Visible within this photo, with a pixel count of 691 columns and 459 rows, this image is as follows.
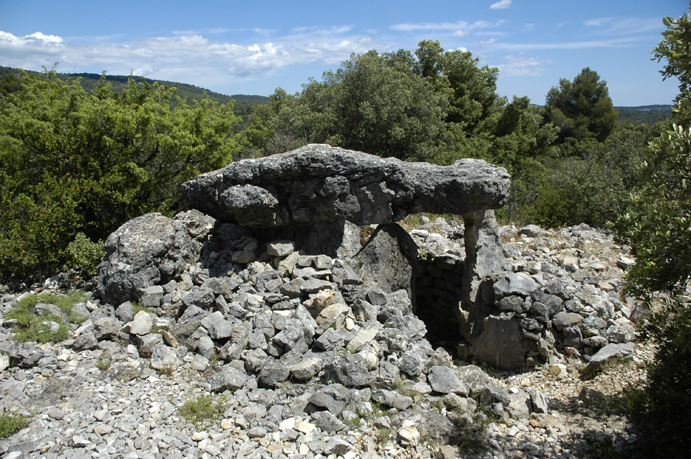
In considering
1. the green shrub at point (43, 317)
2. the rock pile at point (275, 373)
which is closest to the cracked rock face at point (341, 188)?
the rock pile at point (275, 373)

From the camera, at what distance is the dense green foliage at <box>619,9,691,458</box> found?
392cm

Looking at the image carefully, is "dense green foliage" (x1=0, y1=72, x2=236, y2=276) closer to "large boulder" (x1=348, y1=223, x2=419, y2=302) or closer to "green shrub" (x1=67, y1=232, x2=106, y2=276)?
"green shrub" (x1=67, y1=232, x2=106, y2=276)

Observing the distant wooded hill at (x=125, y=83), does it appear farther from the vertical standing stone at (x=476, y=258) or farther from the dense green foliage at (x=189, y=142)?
the vertical standing stone at (x=476, y=258)

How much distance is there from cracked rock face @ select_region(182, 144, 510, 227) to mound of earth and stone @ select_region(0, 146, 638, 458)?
3 centimetres

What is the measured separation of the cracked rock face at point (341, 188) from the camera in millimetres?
8289

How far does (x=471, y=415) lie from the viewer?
5.86 m

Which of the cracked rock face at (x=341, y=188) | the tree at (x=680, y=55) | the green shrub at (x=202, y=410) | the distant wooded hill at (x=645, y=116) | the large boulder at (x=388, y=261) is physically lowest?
the green shrub at (x=202, y=410)

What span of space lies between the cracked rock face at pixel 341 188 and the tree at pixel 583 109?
4219 centimetres

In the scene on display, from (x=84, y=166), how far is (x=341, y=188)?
19.1ft

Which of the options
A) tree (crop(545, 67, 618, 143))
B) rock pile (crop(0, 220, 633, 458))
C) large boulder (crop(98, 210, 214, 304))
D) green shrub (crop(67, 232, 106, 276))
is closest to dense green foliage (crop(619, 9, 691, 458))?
rock pile (crop(0, 220, 633, 458))

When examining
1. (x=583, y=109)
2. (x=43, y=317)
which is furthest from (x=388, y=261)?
(x=583, y=109)

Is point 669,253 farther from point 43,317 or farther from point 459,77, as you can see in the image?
point 459,77

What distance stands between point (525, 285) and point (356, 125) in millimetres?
10161

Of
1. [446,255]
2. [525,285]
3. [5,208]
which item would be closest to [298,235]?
[446,255]
